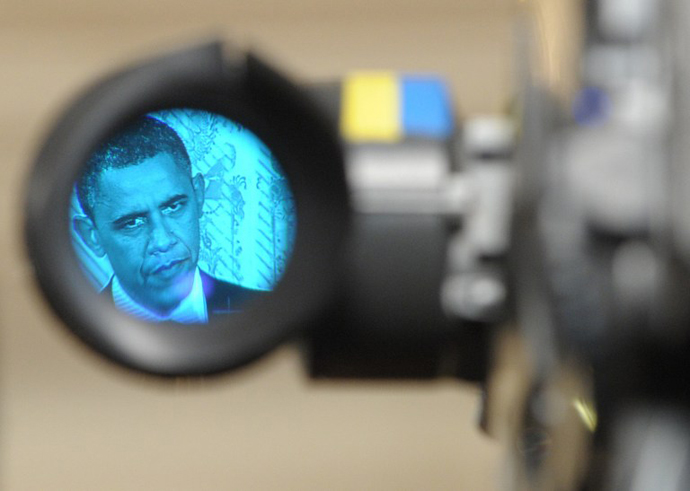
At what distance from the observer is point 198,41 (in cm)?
30

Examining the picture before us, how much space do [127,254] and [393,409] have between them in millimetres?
419

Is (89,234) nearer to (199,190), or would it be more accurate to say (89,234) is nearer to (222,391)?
(199,190)

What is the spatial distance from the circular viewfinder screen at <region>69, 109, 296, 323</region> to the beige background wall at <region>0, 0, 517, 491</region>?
1.23 ft

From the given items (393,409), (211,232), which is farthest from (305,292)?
(393,409)

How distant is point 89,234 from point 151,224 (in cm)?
2

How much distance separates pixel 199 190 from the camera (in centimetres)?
31

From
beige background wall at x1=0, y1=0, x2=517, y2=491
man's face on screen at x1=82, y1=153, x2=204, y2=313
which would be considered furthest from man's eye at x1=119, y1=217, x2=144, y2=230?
beige background wall at x1=0, y1=0, x2=517, y2=491

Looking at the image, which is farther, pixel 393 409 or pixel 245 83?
pixel 393 409

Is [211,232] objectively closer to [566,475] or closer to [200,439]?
[566,475]

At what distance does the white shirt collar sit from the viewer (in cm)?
31

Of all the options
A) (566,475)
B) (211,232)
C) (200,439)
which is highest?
(211,232)

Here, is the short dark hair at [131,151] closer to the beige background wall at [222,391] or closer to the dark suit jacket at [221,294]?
the dark suit jacket at [221,294]

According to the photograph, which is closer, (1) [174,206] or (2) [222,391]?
(1) [174,206]

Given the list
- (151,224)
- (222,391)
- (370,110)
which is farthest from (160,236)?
(222,391)
